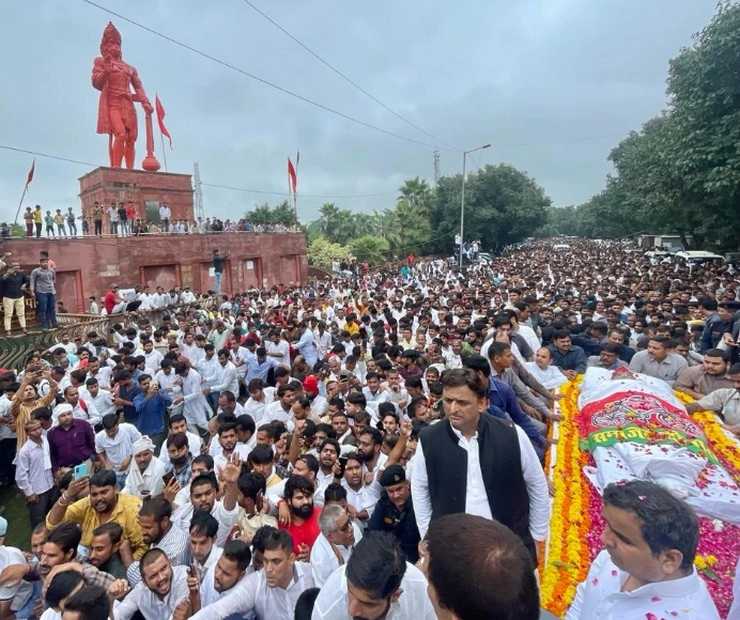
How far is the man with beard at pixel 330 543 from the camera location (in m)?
2.92

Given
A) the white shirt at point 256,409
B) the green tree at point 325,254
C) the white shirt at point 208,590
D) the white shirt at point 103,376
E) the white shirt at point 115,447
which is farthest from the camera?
the green tree at point 325,254

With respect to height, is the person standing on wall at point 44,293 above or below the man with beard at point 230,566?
above

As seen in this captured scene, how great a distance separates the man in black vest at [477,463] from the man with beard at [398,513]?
0.60 metres

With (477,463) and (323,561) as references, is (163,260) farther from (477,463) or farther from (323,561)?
(477,463)

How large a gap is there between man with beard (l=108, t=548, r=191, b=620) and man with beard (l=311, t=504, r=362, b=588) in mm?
779

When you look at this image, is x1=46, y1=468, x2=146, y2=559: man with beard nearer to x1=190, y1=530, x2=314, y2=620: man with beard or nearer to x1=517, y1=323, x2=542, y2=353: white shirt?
x1=190, y1=530, x2=314, y2=620: man with beard

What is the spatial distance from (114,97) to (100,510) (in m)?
23.5

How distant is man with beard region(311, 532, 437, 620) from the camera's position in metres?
1.91

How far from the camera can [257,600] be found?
9.20ft

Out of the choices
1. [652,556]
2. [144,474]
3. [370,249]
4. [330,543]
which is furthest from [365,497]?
[370,249]

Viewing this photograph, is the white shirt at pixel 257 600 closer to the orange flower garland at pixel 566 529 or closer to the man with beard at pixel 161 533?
the man with beard at pixel 161 533

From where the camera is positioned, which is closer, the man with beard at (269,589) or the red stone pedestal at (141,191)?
the man with beard at (269,589)

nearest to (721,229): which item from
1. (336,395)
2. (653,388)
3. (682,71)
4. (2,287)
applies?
(682,71)

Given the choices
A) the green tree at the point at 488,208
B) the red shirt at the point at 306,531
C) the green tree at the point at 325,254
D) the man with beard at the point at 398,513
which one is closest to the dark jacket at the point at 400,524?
the man with beard at the point at 398,513
